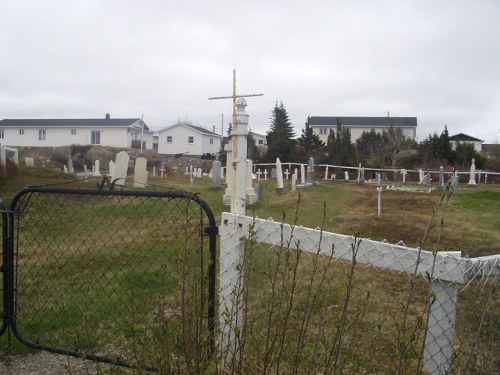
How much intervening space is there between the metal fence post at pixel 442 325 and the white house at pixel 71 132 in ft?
170

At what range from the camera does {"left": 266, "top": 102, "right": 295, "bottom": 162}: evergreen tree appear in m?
37.7

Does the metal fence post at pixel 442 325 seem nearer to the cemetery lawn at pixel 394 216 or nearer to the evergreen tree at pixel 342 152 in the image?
the cemetery lawn at pixel 394 216

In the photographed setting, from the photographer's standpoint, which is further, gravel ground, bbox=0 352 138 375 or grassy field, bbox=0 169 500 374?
gravel ground, bbox=0 352 138 375

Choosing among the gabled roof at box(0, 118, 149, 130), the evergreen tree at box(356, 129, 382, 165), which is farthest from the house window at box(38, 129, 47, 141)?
the evergreen tree at box(356, 129, 382, 165)

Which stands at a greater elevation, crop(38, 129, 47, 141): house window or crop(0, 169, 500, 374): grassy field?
crop(38, 129, 47, 141): house window

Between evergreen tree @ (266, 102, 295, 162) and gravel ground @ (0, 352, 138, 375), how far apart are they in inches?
1332

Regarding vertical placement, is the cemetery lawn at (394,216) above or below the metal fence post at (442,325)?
below

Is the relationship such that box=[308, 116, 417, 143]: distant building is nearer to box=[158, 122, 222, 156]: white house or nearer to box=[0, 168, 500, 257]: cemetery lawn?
box=[158, 122, 222, 156]: white house

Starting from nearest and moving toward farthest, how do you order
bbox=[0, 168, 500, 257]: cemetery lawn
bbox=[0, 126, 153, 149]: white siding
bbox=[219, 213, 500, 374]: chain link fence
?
1. bbox=[219, 213, 500, 374]: chain link fence
2. bbox=[0, 168, 500, 257]: cemetery lawn
3. bbox=[0, 126, 153, 149]: white siding

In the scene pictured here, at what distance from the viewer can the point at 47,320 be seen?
14.3 feet

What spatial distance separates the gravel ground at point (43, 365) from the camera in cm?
334

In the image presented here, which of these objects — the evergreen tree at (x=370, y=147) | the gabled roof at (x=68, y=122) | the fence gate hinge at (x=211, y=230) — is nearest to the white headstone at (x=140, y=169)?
the fence gate hinge at (x=211, y=230)

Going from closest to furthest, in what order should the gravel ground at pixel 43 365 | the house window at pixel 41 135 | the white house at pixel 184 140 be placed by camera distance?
the gravel ground at pixel 43 365 → the white house at pixel 184 140 → the house window at pixel 41 135

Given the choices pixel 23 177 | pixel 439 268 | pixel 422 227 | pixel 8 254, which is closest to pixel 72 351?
pixel 8 254
